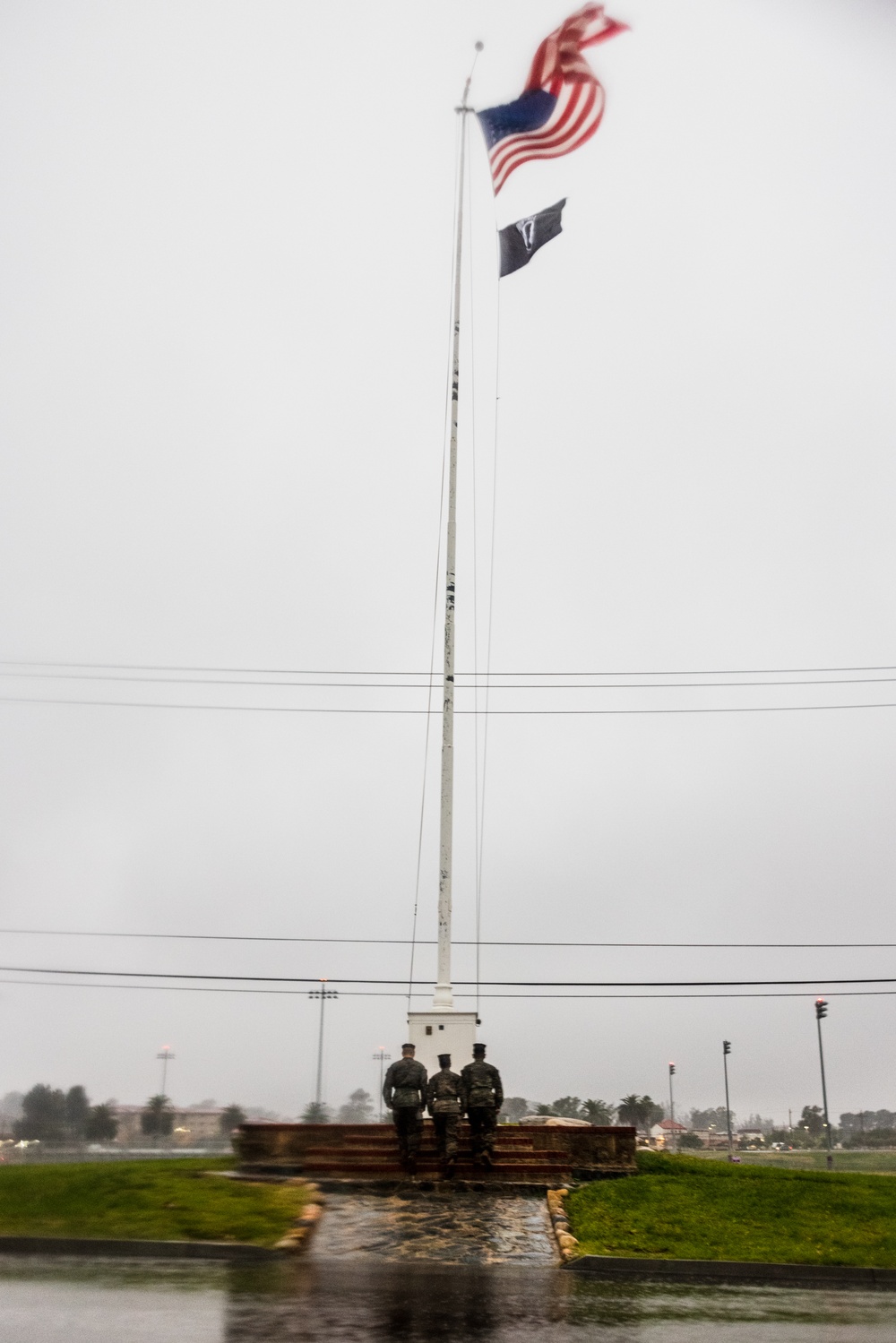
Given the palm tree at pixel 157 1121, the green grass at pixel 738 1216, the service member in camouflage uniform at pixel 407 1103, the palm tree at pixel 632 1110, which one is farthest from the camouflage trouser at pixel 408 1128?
the palm tree at pixel 632 1110

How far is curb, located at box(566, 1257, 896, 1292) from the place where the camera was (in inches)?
391

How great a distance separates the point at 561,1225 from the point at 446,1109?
2.88 m

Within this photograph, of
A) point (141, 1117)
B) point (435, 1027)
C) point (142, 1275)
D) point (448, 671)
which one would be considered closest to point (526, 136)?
point (448, 671)

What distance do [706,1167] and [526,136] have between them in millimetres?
16873

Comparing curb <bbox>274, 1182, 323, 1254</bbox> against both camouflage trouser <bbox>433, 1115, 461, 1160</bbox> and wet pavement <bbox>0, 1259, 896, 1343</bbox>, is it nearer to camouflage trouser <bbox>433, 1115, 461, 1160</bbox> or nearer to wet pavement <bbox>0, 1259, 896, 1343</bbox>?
wet pavement <bbox>0, 1259, 896, 1343</bbox>

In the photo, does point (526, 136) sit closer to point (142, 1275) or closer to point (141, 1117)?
point (142, 1275)

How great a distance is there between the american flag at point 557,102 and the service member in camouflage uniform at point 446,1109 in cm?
1450

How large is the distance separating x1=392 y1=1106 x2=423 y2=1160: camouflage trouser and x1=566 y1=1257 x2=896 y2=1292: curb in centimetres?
424

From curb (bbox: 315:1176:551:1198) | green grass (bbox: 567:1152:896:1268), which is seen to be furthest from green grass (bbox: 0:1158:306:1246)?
green grass (bbox: 567:1152:896:1268)

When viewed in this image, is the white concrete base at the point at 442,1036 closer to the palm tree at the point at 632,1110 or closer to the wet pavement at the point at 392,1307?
the wet pavement at the point at 392,1307

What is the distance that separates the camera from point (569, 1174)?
47.0 ft

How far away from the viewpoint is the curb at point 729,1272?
391 inches

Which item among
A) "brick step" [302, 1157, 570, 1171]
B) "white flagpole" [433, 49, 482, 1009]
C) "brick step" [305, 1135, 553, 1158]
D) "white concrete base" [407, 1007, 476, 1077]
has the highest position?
"white flagpole" [433, 49, 482, 1009]

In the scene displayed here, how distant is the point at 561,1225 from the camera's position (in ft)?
37.7
